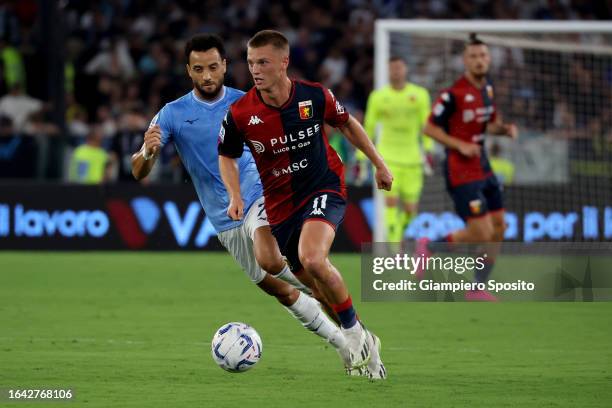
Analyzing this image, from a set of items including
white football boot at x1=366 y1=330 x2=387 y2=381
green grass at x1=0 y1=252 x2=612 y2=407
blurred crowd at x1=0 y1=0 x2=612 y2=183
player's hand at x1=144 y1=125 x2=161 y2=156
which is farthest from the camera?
blurred crowd at x1=0 y1=0 x2=612 y2=183

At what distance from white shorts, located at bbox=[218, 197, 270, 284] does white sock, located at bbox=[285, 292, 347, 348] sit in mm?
430

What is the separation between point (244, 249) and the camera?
8.57 meters

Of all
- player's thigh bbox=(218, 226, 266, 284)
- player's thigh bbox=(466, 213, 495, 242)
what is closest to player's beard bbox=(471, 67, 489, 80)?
player's thigh bbox=(466, 213, 495, 242)

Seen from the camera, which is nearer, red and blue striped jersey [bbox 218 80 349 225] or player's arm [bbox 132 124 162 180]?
red and blue striped jersey [bbox 218 80 349 225]

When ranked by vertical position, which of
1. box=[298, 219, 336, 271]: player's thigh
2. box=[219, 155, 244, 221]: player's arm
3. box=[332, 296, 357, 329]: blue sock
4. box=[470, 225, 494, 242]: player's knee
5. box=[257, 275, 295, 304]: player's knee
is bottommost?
box=[470, 225, 494, 242]: player's knee

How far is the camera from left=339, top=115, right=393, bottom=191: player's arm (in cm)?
777

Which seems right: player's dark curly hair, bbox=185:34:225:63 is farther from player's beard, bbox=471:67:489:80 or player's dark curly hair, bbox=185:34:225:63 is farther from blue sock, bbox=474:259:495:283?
blue sock, bbox=474:259:495:283

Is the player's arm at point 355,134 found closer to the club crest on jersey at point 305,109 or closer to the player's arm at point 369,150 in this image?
the player's arm at point 369,150

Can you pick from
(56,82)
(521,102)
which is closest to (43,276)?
(56,82)

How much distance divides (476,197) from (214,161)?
4.10m

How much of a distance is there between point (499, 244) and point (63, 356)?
5327 millimetres

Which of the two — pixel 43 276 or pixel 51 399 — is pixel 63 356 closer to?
pixel 51 399

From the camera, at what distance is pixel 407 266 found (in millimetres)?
12219

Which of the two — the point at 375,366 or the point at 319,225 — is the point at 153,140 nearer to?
the point at 319,225
